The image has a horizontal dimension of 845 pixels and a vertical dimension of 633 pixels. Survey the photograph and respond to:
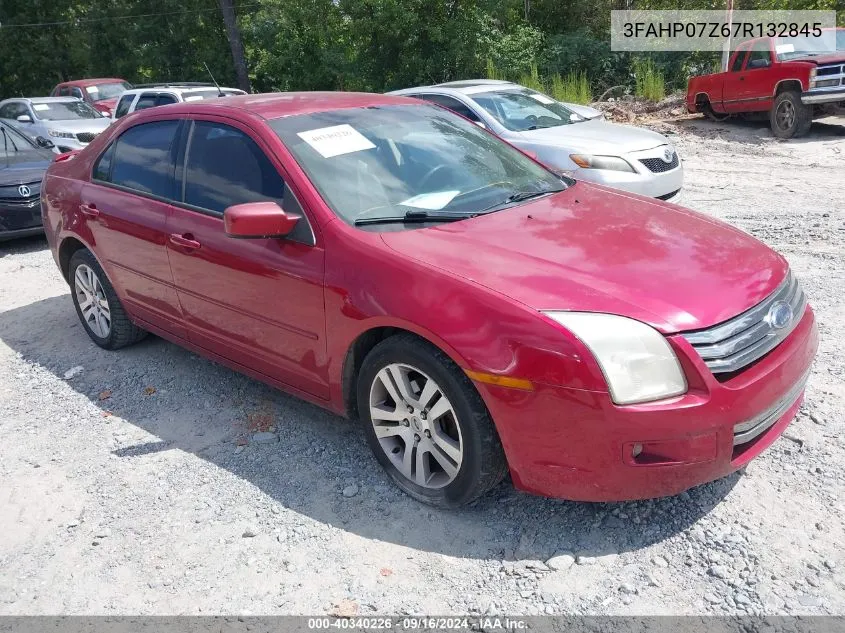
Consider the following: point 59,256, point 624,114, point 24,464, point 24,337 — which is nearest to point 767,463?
point 24,464

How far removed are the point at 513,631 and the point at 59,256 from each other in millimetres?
4477

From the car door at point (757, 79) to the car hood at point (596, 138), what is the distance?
5903 mm

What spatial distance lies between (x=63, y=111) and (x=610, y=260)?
49.5 ft

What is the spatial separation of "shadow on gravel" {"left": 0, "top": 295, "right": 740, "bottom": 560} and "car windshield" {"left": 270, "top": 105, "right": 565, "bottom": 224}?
4.21ft

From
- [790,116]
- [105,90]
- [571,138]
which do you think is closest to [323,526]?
[571,138]

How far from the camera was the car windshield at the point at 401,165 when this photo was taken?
3.63m

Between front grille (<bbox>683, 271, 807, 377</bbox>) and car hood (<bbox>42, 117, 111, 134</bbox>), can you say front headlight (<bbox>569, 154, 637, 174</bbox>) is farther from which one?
car hood (<bbox>42, 117, 111, 134</bbox>)

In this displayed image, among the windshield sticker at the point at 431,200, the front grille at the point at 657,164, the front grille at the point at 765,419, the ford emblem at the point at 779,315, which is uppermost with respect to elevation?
the windshield sticker at the point at 431,200

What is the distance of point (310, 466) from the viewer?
379 cm

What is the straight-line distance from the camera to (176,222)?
4250 millimetres

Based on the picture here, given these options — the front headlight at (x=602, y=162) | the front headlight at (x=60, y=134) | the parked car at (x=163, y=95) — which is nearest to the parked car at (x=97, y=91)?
the parked car at (x=163, y=95)

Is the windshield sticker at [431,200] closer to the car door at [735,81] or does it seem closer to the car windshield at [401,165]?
the car windshield at [401,165]

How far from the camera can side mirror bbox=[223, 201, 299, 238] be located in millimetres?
3400

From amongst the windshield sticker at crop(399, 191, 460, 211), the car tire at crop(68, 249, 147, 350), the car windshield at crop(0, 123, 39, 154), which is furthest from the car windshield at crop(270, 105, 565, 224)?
the car windshield at crop(0, 123, 39, 154)
